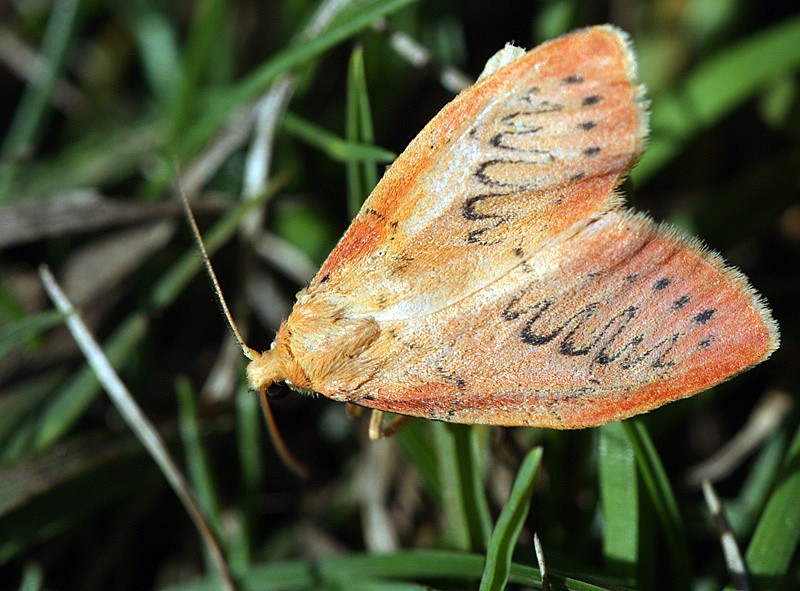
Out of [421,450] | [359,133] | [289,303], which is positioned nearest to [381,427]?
[421,450]

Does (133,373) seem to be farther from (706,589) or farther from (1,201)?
(706,589)

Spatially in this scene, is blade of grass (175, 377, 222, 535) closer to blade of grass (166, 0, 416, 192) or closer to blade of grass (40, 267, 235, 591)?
blade of grass (40, 267, 235, 591)

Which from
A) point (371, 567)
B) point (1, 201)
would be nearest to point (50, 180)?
point (1, 201)

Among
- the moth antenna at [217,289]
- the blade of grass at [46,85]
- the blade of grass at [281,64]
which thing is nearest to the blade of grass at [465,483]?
the moth antenna at [217,289]

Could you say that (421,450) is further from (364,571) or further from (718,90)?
(718,90)

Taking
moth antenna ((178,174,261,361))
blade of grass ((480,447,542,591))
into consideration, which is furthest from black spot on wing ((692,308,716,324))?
moth antenna ((178,174,261,361))

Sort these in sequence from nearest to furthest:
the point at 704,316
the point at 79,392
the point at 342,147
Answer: the point at 704,316
the point at 342,147
the point at 79,392

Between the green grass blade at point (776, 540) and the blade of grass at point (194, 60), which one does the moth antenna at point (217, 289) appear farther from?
the green grass blade at point (776, 540)
